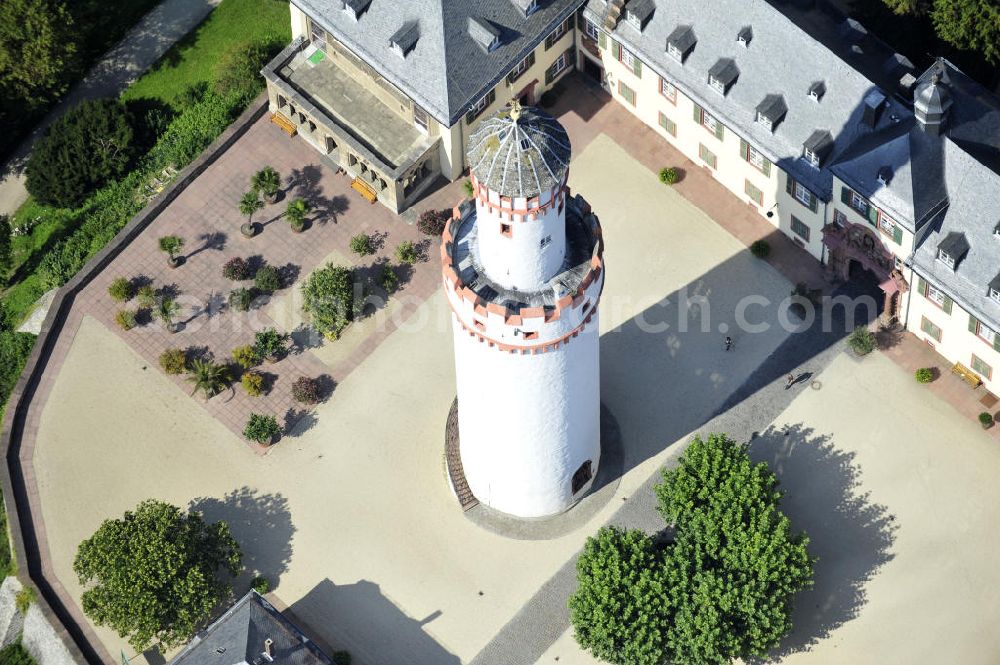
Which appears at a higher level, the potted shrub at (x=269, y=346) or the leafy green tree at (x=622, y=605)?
the potted shrub at (x=269, y=346)

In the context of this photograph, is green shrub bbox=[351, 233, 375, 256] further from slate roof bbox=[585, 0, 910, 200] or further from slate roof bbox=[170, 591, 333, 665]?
slate roof bbox=[170, 591, 333, 665]

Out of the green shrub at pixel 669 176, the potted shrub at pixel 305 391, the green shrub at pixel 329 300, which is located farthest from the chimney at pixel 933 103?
the potted shrub at pixel 305 391

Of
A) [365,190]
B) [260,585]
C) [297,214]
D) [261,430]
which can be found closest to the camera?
[260,585]

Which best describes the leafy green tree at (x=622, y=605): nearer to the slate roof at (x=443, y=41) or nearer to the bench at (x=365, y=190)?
the slate roof at (x=443, y=41)

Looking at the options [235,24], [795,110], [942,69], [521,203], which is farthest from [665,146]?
[521,203]

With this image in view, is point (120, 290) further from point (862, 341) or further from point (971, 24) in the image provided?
point (971, 24)

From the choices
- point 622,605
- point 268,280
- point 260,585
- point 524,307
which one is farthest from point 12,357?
point 524,307

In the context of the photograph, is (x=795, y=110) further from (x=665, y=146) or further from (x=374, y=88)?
(x=374, y=88)
